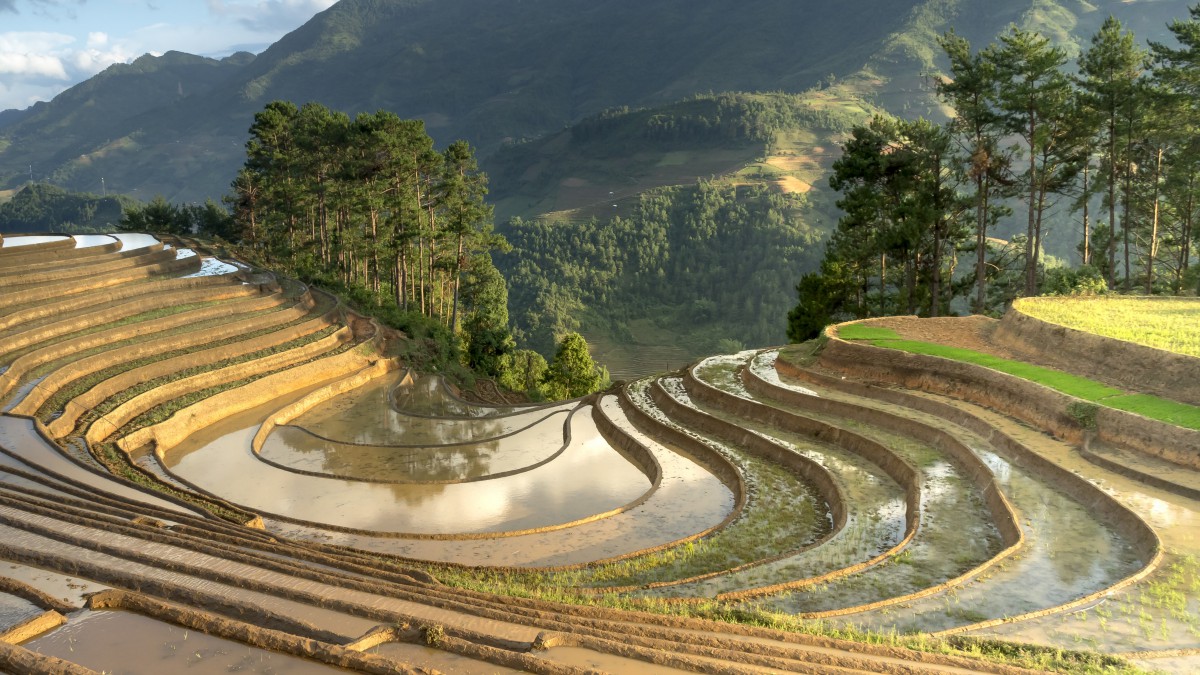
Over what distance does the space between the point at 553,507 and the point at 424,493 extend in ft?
9.55

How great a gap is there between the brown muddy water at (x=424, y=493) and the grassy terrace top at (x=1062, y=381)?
29.1 feet

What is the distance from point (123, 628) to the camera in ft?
19.0

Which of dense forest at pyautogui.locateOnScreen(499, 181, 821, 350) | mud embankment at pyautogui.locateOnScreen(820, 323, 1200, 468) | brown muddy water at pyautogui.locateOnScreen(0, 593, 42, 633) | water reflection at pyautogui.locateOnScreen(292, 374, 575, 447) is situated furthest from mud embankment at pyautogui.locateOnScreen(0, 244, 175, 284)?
dense forest at pyautogui.locateOnScreen(499, 181, 821, 350)

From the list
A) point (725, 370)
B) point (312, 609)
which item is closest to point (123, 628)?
point (312, 609)

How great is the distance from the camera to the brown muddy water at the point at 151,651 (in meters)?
5.25

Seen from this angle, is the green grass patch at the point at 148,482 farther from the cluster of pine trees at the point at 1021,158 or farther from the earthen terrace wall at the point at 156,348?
the cluster of pine trees at the point at 1021,158

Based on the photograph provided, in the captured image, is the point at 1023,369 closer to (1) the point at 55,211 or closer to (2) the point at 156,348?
(2) the point at 156,348

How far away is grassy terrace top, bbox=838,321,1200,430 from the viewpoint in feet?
45.6

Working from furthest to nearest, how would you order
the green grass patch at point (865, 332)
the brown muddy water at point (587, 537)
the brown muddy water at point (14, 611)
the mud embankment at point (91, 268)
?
the mud embankment at point (91, 268)
the green grass patch at point (865, 332)
the brown muddy water at point (587, 537)
the brown muddy water at point (14, 611)

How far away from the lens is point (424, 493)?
53.3ft

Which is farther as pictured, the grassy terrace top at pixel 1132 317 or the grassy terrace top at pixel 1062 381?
the grassy terrace top at pixel 1132 317

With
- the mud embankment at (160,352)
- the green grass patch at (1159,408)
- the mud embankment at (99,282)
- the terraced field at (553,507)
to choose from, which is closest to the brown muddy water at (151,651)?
the terraced field at (553,507)

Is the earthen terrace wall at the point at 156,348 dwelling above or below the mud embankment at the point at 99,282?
below

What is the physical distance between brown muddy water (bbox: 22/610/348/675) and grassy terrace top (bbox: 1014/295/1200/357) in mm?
17006
